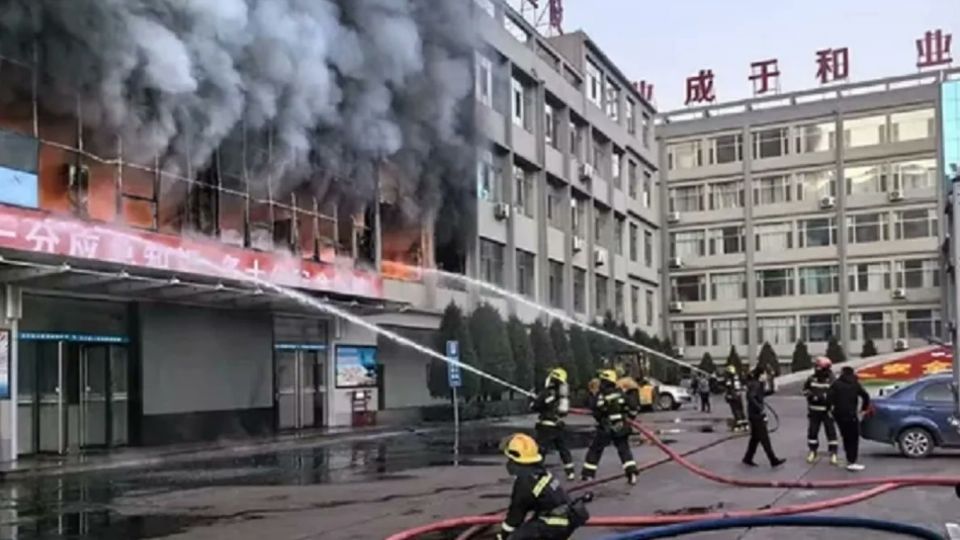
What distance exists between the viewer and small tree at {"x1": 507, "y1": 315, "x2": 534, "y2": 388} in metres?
35.2

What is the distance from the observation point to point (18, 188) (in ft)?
Answer: 57.7

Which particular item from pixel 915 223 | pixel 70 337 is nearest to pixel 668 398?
pixel 70 337

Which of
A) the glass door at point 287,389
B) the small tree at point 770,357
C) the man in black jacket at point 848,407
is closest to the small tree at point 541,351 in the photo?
the glass door at point 287,389

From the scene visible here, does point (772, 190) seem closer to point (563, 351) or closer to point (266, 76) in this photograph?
point (563, 351)

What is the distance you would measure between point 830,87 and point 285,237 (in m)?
50.4

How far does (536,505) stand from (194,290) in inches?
621

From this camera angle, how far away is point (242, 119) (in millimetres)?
21359

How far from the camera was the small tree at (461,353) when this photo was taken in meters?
32.8

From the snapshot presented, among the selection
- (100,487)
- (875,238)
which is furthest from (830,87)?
(100,487)

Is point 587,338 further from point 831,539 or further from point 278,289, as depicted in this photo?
point 831,539

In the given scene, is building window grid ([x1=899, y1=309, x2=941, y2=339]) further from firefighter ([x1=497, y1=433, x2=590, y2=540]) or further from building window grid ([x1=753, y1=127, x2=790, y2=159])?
firefighter ([x1=497, y1=433, x2=590, y2=540])

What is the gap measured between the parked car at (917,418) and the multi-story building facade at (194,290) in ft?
37.9

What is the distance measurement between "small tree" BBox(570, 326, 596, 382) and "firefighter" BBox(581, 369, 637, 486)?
2570 centimetres

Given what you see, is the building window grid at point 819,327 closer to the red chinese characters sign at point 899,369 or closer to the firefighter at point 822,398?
the red chinese characters sign at point 899,369
